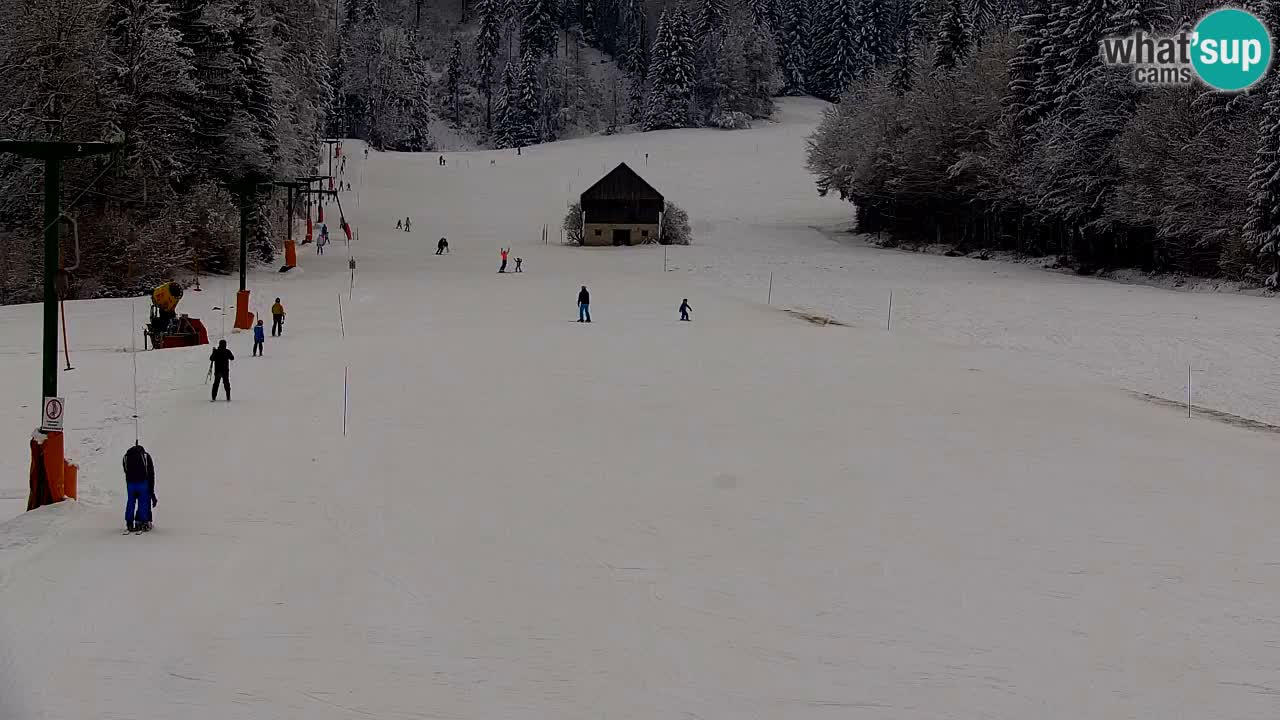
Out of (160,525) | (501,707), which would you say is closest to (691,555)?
(501,707)

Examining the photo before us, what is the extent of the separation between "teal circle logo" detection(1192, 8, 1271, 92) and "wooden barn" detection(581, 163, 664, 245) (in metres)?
32.8

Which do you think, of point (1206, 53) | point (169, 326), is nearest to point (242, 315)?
point (169, 326)

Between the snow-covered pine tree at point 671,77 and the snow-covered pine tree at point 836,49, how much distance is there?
79.9 ft

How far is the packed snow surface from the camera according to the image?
A: 28.1 feet

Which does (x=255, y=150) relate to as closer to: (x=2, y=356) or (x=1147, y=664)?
(x=2, y=356)

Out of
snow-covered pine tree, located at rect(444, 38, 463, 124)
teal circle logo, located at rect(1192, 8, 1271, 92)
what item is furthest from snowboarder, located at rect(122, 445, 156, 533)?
snow-covered pine tree, located at rect(444, 38, 463, 124)

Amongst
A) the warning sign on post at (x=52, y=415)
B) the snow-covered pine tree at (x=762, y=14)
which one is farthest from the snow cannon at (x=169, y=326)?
the snow-covered pine tree at (x=762, y=14)

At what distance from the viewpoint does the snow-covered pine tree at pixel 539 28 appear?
472 ft

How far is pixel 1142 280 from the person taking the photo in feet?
163

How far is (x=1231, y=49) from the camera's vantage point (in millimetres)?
46750

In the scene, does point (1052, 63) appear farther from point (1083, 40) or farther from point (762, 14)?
point (762, 14)

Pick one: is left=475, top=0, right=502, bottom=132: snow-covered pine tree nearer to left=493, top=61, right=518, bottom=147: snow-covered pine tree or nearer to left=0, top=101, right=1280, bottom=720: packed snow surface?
left=493, top=61, right=518, bottom=147: snow-covered pine tree

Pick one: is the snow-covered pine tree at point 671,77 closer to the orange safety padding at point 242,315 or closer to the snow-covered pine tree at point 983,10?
the snow-covered pine tree at point 983,10

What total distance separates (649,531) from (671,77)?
121 meters
